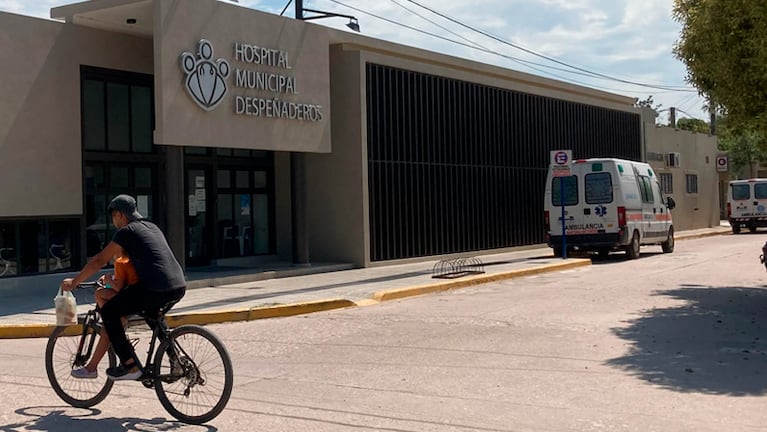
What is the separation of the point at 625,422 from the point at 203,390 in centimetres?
314

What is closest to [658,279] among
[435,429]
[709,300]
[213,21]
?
[709,300]

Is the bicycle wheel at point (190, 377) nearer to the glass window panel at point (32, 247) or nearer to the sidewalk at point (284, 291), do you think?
the sidewalk at point (284, 291)

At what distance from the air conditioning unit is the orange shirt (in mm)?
33764

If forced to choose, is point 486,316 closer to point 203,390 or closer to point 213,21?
point 203,390

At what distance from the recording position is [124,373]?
6.43 metres

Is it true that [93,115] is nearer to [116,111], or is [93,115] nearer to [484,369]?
[116,111]

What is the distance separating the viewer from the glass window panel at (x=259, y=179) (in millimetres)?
21062

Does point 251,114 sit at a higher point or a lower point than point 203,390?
higher

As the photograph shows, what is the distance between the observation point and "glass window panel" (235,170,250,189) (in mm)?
20562

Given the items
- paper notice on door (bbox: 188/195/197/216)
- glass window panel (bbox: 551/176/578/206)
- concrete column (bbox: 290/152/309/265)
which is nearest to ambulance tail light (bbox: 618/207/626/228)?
glass window panel (bbox: 551/176/578/206)

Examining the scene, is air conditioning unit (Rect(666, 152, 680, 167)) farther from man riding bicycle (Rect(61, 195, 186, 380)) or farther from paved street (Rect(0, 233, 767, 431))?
man riding bicycle (Rect(61, 195, 186, 380))

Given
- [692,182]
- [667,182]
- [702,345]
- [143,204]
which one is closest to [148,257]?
[702,345]

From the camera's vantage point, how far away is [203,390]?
20.7 feet

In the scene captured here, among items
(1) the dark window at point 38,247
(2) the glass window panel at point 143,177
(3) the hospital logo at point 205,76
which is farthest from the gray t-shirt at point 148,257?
(2) the glass window panel at point 143,177
